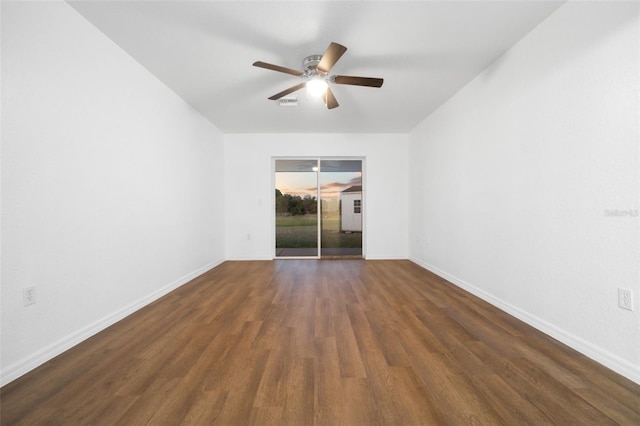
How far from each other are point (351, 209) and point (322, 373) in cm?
406

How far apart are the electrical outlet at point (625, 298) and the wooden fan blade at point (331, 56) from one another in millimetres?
2370

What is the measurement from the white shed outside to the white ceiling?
221 centimetres

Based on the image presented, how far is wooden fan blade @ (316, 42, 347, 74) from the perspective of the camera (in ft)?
6.13

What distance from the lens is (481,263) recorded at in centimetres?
274

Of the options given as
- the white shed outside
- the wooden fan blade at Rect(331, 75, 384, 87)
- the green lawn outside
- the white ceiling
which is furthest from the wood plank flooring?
the white shed outside

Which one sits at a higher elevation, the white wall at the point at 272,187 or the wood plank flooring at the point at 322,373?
the white wall at the point at 272,187

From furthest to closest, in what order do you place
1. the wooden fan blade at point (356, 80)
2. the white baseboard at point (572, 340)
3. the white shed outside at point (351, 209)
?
the white shed outside at point (351, 209), the wooden fan blade at point (356, 80), the white baseboard at point (572, 340)

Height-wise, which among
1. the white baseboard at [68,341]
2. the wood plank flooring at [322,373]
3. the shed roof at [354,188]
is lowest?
the wood plank flooring at [322,373]

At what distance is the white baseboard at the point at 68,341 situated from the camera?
4.72ft

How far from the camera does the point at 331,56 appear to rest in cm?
200

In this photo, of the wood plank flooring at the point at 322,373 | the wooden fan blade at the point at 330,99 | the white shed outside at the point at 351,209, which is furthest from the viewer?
the white shed outside at the point at 351,209

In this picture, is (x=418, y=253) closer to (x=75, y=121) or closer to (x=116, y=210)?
(x=116, y=210)

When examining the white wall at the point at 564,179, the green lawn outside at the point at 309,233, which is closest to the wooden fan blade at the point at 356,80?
the white wall at the point at 564,179

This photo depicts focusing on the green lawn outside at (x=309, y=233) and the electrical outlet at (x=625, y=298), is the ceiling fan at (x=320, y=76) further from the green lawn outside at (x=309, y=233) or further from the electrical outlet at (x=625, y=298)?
the green lawn outside at (x=309, y=233)
